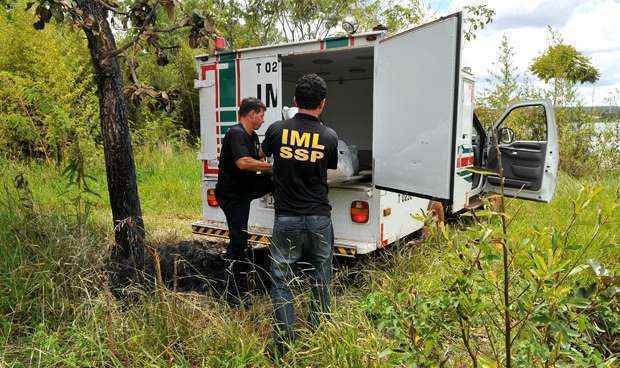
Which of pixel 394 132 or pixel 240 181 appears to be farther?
pixel 240 181

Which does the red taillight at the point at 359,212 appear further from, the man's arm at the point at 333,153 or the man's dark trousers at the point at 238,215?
the man's arm at the point at 333,153

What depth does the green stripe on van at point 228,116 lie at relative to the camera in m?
4.96

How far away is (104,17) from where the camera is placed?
3.95 metres

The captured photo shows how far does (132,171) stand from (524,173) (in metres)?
4.28

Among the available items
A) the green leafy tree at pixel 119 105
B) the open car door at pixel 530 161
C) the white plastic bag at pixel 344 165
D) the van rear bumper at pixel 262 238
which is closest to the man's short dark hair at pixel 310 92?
the green leafy tree at pixel 119 105

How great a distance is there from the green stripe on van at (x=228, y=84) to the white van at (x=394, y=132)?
1cm

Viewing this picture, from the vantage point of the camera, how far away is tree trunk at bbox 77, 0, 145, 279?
3.94 meters

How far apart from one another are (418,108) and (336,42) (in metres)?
1.04

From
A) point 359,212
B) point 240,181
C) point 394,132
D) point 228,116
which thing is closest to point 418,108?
point 394,132

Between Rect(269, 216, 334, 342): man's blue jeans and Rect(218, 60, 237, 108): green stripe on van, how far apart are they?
6.75 feet

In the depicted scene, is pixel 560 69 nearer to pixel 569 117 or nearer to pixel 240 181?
pixel 569 117

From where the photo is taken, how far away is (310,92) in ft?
10.4

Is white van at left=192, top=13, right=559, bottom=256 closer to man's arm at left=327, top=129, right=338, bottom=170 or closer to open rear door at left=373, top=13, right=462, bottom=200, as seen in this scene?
open rear door at left=373, top=13, right=462, bottom=200

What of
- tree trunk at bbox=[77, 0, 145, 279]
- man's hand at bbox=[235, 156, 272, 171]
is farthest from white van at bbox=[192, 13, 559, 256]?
tree trunk at bbox=[77, 0, 145, 279]
